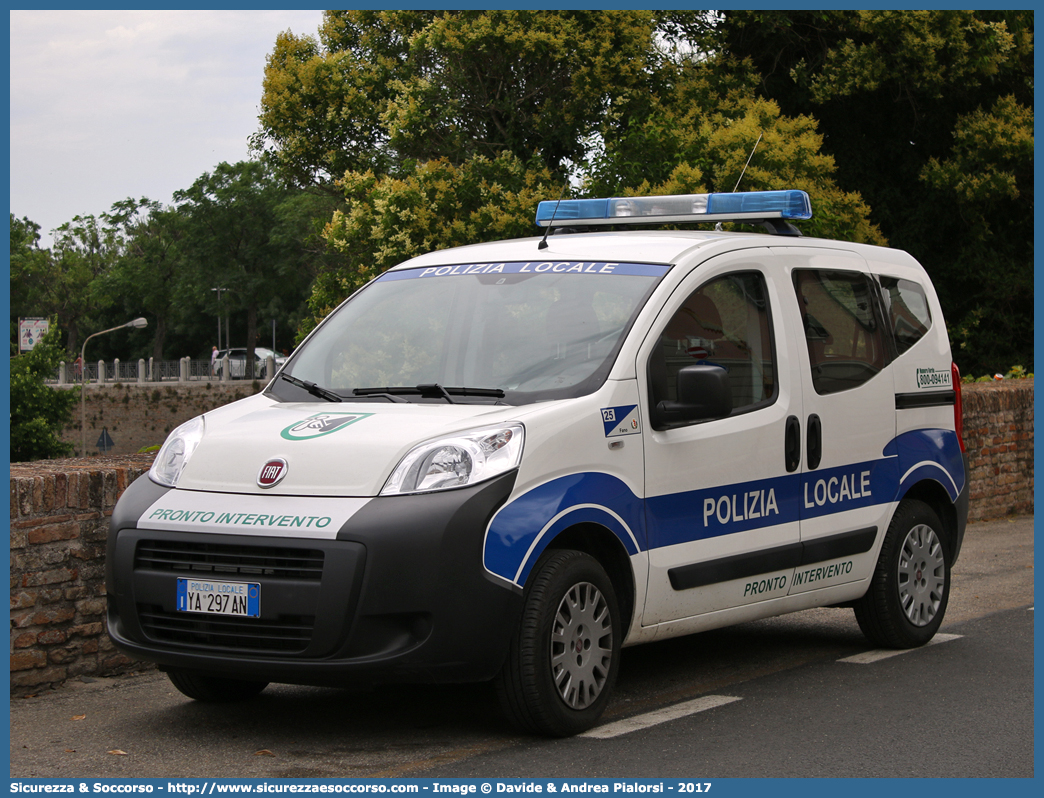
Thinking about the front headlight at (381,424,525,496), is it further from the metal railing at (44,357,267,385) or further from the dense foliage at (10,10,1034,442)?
the metal railing at (44,357,267,385)

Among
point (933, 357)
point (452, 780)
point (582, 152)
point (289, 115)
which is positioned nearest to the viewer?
point (452, 780)

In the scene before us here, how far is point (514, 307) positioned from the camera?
6082mm

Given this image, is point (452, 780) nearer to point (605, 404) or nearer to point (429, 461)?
point (429, 461)

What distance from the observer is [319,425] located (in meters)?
5.42

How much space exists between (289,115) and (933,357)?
21634 millimetres

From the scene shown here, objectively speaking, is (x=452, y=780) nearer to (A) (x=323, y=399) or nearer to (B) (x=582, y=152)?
(A) (x=323, y=399)

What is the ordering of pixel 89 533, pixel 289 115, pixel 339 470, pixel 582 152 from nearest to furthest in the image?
pixel 339 470 → pixel 89 533 → pixel 582 152 → pixel 289 115

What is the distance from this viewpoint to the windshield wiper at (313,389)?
5879 millimetres

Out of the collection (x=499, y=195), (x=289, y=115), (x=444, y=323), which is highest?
(x=289, y=115)

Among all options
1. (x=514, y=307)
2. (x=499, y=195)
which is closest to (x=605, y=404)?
(x=514, y=307)

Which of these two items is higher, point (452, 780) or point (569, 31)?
point (569, 31)

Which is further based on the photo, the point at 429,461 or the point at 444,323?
the point at 444,323

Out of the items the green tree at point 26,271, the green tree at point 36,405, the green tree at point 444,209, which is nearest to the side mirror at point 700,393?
the green tree at point 444,209

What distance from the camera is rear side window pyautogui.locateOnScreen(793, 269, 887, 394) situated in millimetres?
6816
